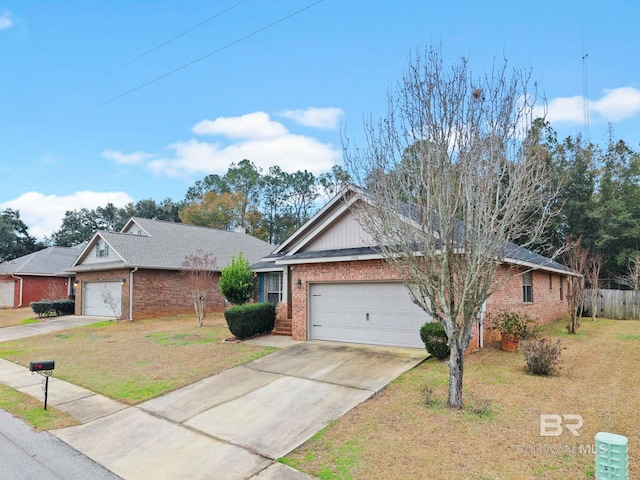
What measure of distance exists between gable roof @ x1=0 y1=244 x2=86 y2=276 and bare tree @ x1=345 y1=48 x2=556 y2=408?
99.0 ft

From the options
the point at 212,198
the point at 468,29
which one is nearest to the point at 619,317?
the point at 468,29

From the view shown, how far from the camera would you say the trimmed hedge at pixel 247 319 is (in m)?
13.5

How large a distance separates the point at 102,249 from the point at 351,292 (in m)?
17.3

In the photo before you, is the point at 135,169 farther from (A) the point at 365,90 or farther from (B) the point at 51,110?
(A) the point at 365,90

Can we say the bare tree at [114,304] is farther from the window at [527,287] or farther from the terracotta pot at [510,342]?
the window at [527,287]

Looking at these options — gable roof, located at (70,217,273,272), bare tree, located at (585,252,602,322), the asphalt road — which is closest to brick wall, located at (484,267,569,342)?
bare tree, located at (585,252,602,322)

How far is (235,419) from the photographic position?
666 centimetres

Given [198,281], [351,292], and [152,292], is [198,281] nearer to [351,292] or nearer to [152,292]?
[152,292]

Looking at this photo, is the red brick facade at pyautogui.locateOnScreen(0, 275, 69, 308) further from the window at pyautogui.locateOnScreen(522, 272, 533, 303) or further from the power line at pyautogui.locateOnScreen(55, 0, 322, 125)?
the window at pyautogui.locateOnScreen(522, 272, 533, 303)

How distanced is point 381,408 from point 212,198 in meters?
41.0

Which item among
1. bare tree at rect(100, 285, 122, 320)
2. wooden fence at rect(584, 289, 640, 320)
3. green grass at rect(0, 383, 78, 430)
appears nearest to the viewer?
green grass at rect(0, 383, 78, 430)

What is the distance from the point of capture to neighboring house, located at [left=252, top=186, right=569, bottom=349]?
10992mm

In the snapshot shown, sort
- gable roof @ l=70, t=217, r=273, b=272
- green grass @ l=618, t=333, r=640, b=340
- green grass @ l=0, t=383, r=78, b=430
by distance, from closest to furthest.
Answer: green grass @ l=0, t=383, r=78, b=430
green grass @ l=618, t=333, r=640, b=340
gable roof @ l=70, t=217, r=273, b=272

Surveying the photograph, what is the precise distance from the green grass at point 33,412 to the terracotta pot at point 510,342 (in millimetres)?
9740
